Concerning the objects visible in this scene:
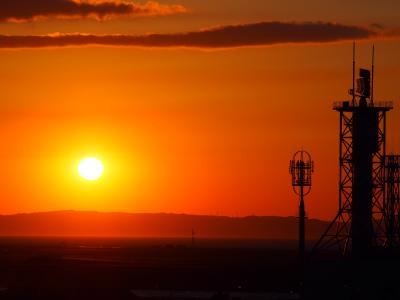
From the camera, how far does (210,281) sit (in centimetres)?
13438

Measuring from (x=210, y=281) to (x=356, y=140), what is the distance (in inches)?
1095

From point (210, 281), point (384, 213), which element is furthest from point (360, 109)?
point (210, 281)

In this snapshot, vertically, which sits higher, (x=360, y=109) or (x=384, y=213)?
(x=360, y=109)

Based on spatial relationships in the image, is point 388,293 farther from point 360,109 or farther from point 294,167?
point 294,167

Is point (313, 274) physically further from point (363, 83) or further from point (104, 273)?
point (104, 273)

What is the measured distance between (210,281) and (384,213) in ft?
83.1

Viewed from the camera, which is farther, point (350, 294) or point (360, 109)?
point (360, 109)

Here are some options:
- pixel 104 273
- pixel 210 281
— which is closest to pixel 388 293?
pixel 210 281

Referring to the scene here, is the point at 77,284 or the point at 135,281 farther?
the point at 135,281

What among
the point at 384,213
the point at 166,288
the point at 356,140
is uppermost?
the point at 356,140

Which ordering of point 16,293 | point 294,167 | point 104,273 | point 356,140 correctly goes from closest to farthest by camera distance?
point 16,293
point 356,140
point 294,167
point 104,273

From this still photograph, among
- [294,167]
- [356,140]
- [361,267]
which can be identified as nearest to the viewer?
[361,267]

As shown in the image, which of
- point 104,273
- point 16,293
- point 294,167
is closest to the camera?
point 16,293

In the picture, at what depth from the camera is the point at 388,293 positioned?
98.9 meters
